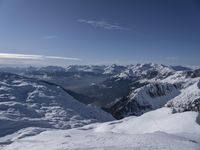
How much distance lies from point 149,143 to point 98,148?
673 cm

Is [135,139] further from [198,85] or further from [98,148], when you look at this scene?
[198,85]

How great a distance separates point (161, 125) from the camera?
71.3 metres

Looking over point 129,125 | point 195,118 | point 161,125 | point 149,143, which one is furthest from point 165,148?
point 129,125

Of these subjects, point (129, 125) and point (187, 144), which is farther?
point (129, 125)

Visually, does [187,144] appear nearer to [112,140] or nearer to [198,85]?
[112,140]

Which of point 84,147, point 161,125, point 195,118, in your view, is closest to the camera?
point 84,147

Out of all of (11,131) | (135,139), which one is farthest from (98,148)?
→ (11,131)

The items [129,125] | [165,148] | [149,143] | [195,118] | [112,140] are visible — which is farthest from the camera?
[129,125]

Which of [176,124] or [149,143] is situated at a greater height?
[149,143]

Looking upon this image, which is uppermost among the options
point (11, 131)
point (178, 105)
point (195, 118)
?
point (195, 118)

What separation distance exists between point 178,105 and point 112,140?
442 ft

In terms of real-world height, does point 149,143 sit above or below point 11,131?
above

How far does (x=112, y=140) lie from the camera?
3962cm

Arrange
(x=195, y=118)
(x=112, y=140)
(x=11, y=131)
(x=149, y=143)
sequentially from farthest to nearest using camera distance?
1. (x=11, y=131)
2. (x=195, y=118)
3. (x=112, y=140)
4. (x=149, y=143)
